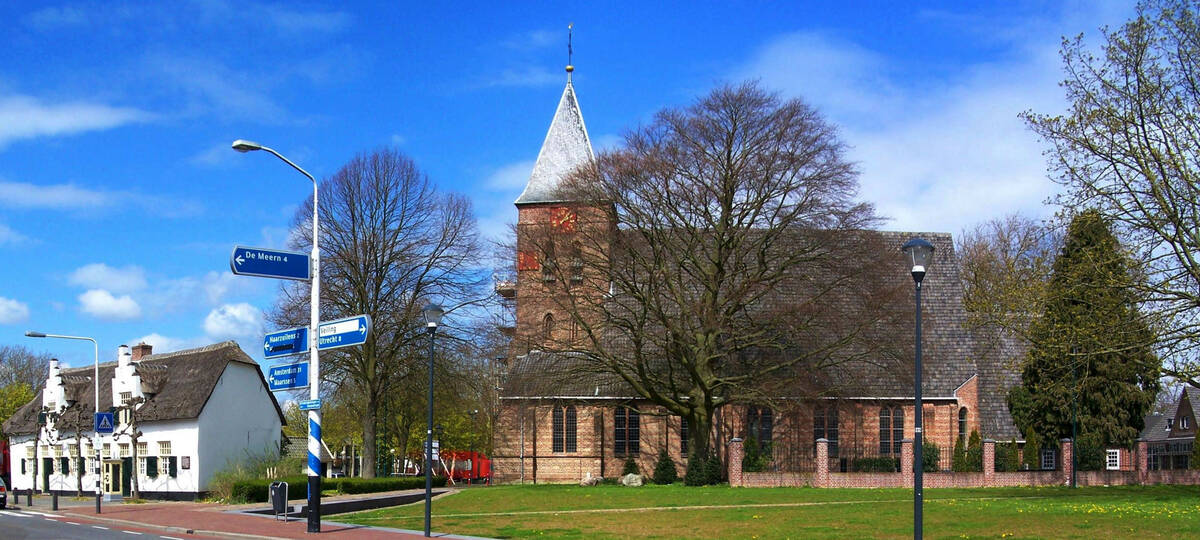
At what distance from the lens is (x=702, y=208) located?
4319cm

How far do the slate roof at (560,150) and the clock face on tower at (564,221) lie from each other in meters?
10.7

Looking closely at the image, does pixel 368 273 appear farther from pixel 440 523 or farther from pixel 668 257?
pixel 440 523

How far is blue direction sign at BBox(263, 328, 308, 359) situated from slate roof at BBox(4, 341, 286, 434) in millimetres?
26190

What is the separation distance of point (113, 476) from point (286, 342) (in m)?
33.0

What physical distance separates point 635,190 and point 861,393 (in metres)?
17.0

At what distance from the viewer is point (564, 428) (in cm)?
5438

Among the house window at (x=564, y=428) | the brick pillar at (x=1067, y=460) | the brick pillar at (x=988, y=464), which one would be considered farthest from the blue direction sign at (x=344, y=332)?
the brick pillar at (x=1067, y=460)

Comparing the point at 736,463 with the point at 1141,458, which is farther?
the point at 1141,458

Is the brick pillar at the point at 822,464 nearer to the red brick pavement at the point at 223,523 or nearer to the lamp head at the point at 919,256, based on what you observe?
the red brick pavement at the point at 223,523

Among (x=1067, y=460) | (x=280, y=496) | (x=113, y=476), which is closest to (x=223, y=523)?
(x=280, y=496)

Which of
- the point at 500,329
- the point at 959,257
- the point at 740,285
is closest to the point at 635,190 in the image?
the point at 740,285

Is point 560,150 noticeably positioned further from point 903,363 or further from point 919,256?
point 919,256

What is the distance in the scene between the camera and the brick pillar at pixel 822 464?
139ft

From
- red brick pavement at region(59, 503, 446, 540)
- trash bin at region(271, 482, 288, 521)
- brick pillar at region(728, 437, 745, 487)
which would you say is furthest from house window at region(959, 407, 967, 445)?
trash bin at region(271, 482, 288, 521)
